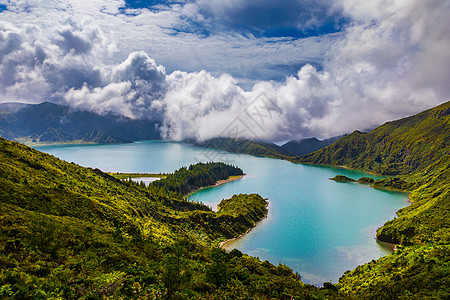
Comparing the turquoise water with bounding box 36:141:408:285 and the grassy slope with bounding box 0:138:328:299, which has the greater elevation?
the turquoise water with bounding box 36:141:408:285

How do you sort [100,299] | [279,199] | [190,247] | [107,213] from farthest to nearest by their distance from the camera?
[279,199] → [190,247] → [107,213] → [100,299]

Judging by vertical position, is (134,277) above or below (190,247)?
below

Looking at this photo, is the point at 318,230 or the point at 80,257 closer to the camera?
the point at 80,257

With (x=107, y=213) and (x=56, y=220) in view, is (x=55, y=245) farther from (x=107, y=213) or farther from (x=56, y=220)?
(x=107, y=213)

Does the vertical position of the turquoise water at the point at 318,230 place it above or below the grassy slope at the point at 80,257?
above

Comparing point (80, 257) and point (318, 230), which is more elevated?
point (318, 230)

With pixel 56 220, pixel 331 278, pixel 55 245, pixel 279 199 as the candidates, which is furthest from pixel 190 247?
pixel 279 199

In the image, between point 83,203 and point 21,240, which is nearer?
point 21,240

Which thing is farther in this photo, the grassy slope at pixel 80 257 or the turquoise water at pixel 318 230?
the turquoise water at pixel 318 230

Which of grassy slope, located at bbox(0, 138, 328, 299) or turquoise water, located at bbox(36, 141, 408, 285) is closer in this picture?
grassy slope, located at bbox(0, 138, 328, 299)

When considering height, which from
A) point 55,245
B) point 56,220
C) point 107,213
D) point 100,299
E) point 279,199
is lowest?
point 100,299

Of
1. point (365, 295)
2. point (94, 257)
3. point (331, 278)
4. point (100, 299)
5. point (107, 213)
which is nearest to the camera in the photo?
point (100, 299)
